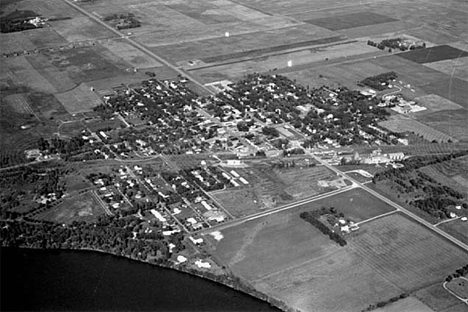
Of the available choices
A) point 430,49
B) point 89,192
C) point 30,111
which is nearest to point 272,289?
point 89,192

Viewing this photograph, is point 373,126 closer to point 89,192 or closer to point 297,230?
point 297,230

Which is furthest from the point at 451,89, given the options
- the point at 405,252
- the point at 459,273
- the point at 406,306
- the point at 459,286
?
the point at 406,306

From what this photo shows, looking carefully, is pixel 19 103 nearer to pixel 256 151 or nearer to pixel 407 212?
pixel 256 151

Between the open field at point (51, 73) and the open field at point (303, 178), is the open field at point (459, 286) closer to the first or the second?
the open field at point (303, 178)

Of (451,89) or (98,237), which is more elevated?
(451,89)

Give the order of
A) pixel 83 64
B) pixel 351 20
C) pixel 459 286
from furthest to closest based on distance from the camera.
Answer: pixel 351 20 → pixel 83 64 → pixel 459 286

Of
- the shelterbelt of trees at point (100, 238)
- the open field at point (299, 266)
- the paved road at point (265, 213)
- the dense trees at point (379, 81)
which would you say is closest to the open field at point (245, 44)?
the dense trees at point (379, 81)
